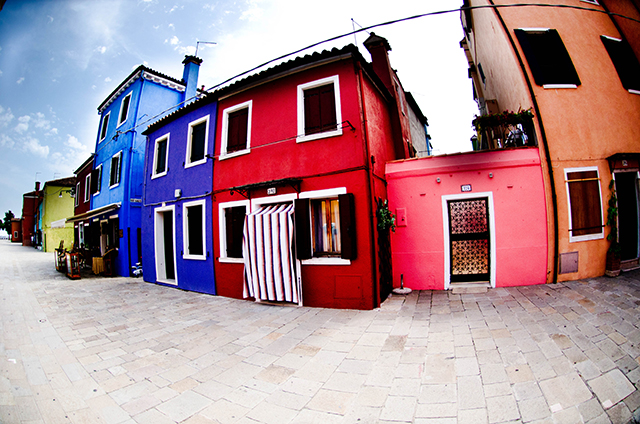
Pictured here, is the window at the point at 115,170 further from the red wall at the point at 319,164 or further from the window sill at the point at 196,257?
the red wall at the point at 319,164

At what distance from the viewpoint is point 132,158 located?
11297 mm

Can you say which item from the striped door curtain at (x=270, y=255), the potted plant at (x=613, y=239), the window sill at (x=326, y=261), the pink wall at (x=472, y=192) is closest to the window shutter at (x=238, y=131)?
the striped door curtain at (x=270, y=255)

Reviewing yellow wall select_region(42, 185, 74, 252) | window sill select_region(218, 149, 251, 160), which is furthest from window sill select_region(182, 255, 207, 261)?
yellow wall select_region(42, 185, 74, 252)

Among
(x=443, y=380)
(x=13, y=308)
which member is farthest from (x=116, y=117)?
(x=443, y=380)

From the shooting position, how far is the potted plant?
6031 millimetres

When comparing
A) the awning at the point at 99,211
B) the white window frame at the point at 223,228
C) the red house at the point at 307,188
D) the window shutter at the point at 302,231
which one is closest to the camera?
the red house at the point at 307,188

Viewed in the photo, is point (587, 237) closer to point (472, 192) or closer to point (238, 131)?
point (472, 192)

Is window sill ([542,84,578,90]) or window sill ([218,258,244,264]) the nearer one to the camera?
window sill ([542,84,578,90])

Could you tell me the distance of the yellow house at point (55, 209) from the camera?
24.0 m

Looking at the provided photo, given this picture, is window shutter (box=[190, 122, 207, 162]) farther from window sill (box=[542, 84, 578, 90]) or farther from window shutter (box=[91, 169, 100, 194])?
window sill (box=[542, 84, 578, 90])

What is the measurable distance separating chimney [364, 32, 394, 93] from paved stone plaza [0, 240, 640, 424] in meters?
8.78

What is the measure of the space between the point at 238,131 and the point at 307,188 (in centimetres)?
331

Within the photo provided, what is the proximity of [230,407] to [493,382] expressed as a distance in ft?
10.1

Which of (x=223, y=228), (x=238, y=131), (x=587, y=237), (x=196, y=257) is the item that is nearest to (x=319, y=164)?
(x=238, y=131)
